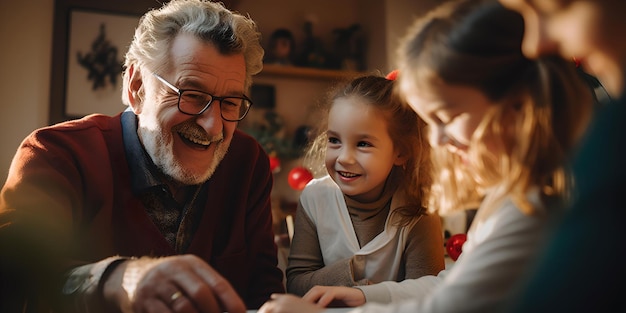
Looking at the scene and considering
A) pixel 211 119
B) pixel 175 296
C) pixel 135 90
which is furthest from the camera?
pixel 135 90

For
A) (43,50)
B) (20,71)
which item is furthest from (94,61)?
(20,71)

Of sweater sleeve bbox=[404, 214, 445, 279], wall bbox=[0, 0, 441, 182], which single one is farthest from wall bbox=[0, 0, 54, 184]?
sweater sleeve bbox=[404, 214, 445, 279]

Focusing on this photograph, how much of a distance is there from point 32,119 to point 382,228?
2492mm

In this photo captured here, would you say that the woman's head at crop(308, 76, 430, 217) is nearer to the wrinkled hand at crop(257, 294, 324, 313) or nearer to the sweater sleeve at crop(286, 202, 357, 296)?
the sweater sleeve at crop(286, 202, 357, 296)

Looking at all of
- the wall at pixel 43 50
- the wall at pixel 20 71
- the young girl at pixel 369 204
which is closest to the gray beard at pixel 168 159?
the young girl at pixel 369 204

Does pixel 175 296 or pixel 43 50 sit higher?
pixel 43 50

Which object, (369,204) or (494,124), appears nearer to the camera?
(494,124)

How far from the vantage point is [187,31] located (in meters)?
1.31

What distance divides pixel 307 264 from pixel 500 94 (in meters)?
0.80

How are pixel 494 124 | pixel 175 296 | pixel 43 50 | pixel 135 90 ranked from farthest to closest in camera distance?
1. pixel 43 50
2. pixel 135 90
3. pixel 175 296
4. pixel 494 124

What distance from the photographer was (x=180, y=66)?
127 centimetres

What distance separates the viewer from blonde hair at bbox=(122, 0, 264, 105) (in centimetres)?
131

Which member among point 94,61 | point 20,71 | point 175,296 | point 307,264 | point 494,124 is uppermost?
point 94,61

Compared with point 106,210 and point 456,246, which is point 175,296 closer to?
point 106,210
